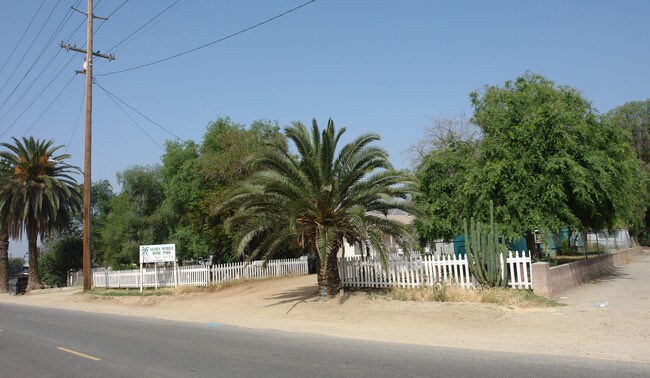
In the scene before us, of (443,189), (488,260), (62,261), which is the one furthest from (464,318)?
(62,261)

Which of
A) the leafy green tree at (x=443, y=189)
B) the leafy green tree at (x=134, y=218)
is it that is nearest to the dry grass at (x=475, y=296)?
the leafy green tree at (x=443, y=189)

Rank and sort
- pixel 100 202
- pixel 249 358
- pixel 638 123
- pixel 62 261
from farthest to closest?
pixel 100 202
pixel 638 123
pixel 62 261
pixel 249 358

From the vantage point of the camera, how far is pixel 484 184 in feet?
59.2

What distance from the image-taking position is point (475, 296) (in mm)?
14023

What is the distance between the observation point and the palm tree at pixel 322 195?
15992 mm

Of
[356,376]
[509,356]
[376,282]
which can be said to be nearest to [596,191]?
[376,282]

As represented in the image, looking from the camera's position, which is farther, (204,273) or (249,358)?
(204,273)

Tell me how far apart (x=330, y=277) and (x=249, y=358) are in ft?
26.1

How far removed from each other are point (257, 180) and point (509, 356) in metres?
9.74

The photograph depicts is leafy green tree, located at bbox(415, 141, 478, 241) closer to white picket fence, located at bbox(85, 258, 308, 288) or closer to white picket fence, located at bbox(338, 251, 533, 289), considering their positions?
white picket fence, located at bbox(338, 251, 533, 289)

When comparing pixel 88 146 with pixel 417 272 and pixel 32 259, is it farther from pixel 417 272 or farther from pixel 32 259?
pixel 417 272

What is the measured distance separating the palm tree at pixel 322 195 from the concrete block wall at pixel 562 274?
3844mm

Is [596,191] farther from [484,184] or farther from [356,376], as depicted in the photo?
[356,376]

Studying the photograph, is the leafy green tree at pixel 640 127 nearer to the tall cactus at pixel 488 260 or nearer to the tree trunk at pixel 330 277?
the tall cactus at pixel 488 260
